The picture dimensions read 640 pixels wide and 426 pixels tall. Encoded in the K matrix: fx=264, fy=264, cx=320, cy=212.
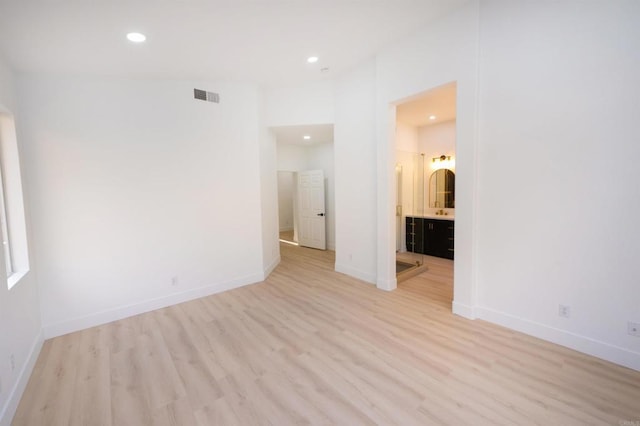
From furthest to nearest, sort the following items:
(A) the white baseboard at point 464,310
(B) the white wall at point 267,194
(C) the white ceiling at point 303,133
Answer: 1. (C) the white ceiling at point 303,133
2. (B) the white wall at point 267,194
3. (A) the white baseboard at point 464,310

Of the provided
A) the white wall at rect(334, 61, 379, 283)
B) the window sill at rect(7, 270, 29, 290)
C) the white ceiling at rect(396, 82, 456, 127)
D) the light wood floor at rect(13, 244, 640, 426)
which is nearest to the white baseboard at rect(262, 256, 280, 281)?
the light wood floor at rect(13, 244, 640, 426)

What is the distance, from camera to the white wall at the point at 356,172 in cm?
410

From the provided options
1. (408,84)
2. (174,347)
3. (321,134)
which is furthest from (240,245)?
(408,84)

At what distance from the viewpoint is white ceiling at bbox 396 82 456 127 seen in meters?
4.26

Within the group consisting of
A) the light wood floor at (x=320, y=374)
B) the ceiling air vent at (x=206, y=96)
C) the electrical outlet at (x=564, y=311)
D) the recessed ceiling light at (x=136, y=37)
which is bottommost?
the light wood floor at (x=320, y=374)

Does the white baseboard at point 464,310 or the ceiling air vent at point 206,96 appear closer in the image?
the white baseboard at point 464,310

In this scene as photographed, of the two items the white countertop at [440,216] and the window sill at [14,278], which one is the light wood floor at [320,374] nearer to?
the window sill at [14,278]

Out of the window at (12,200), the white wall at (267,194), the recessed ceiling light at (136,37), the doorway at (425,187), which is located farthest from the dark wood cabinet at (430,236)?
the window at (12,200)

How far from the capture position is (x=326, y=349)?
254cm

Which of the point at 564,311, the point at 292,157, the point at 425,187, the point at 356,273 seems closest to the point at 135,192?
the point at 356,273

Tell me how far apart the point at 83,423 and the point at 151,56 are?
3.45 m

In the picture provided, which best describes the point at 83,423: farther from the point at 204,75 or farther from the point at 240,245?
the point at 204,75

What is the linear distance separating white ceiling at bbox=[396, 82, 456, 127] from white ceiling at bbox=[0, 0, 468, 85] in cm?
125

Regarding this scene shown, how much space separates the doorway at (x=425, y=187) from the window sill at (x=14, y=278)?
507 cm
